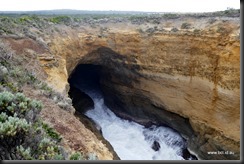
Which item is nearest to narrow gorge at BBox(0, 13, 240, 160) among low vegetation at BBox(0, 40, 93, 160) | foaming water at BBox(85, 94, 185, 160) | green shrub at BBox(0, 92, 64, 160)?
foaming water at BBox(85, 94, 185, 160)

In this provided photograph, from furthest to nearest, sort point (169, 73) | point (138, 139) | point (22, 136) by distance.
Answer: point (138, 139), point (169, 73), point (22, 136)

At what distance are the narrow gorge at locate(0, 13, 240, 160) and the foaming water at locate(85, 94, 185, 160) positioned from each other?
32cm

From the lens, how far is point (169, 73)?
1609cm

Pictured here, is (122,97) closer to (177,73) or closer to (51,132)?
(177,73)

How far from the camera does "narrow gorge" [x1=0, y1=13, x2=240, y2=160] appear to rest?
43.4 feet

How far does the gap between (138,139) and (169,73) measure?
14.5 feet

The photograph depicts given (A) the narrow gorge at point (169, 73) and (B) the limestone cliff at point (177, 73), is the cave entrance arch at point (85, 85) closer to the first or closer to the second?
(A) the narrow gorge at point (169, 73)

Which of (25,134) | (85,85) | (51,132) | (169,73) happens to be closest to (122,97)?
(169,73)

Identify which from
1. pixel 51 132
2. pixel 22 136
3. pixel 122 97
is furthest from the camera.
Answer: pixel 122 97

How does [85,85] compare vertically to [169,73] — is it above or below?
below

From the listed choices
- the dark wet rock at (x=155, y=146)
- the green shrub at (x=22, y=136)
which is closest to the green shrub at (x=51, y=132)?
the green shrub at (x=22, y=136)

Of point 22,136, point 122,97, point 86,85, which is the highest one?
point 22,136

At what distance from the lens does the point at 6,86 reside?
6270 millimetres

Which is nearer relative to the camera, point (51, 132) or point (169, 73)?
point (51, 132)
